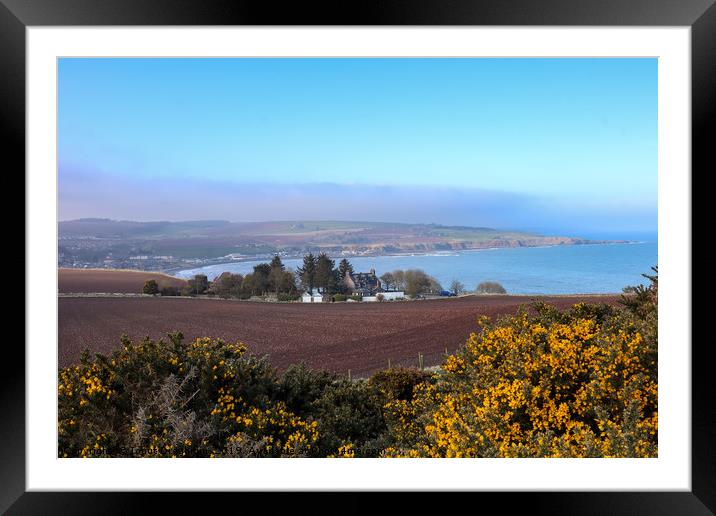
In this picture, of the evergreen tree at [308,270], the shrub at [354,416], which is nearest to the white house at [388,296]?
the evergreen tree at [308,270]

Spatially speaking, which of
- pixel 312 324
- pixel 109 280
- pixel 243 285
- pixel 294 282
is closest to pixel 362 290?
pixel 312 324

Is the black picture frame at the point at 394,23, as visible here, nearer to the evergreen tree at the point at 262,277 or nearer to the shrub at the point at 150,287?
the evergreen tree at the point at 262,277

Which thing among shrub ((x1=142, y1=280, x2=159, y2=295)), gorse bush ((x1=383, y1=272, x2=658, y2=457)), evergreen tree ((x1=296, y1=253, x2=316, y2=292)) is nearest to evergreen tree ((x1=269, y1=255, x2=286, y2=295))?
evergreen tree ((x1=296, y1=253, x2=316, y2=292))

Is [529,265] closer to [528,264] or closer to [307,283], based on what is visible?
[528,264]

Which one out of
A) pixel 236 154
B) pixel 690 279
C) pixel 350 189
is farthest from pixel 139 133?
pixel 690 279

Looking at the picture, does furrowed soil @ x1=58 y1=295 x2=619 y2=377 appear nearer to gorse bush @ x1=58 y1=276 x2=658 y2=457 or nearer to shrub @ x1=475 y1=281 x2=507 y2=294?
shrub @ x1=475 y1=281 x2=507 y2=294

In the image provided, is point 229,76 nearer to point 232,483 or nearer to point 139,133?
point 139,133
